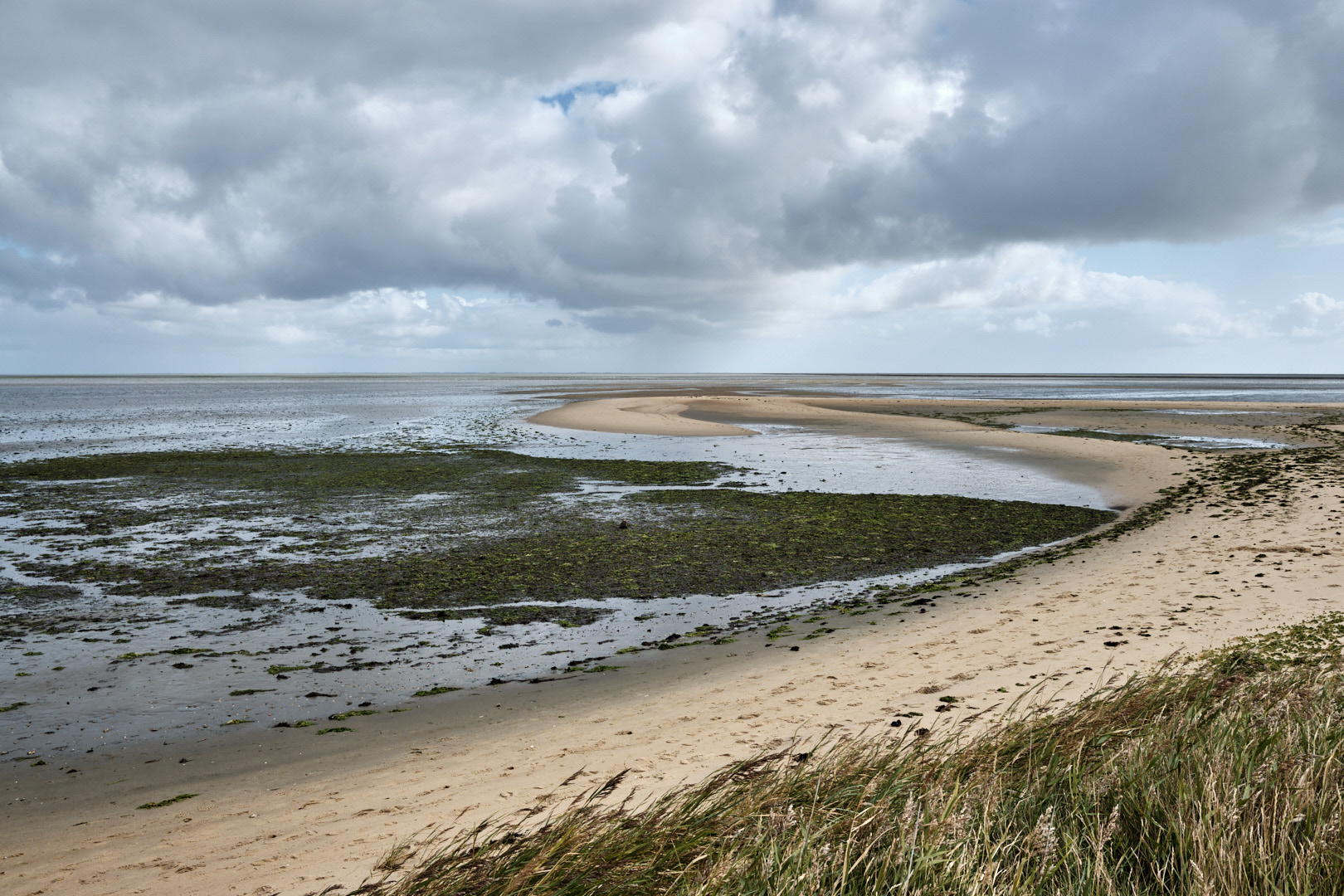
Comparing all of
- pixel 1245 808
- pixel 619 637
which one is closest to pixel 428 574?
pixel 619 637

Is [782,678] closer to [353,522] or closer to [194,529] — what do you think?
[353,522]

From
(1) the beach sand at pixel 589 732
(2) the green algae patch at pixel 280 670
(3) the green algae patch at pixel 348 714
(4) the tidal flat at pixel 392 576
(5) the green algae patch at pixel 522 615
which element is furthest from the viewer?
(5) the green algae patch at pixel 522 615

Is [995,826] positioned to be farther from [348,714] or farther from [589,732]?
[348,714]

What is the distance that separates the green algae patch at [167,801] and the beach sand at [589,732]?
6cm

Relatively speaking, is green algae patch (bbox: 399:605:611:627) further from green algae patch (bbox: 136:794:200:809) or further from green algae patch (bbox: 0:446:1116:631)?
green algae patch (bbox: 136:794:200:809)

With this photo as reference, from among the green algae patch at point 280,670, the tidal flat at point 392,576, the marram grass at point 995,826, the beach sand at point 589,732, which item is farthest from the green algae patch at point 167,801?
the marram grass at point 995,826

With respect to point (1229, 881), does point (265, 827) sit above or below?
below

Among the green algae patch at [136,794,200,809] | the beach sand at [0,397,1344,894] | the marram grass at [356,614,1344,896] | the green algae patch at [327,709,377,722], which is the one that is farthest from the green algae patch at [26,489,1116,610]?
the marram grass at [356,614,1344,896]

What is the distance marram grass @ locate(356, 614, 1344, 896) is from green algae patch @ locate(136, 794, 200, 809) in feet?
10.2

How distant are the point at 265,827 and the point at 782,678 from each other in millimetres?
4825

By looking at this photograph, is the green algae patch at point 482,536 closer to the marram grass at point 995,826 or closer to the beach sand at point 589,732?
the beach sand at point 589,732

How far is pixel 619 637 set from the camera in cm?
1005

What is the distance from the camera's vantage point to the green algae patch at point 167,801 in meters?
5.86

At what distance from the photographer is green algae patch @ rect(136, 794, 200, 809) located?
586 centimetres
